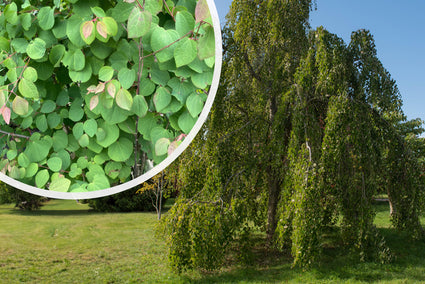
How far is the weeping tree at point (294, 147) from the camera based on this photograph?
166 inches

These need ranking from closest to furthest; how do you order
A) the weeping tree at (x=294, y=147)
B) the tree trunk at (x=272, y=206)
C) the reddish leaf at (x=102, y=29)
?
the reddish leaf at (x=102, y=29)
the weeping tree at (x=294, y=147)
the tree trunk at (x=272, y=206)

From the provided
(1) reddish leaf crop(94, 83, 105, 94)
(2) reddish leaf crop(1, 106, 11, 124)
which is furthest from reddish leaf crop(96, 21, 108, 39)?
(2) reddish leaf crop(1, 106, 11, 124)

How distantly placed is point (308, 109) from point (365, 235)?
192cm

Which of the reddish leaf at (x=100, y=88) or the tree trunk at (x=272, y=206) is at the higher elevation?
the reddish leaf at (x=100, y=88)

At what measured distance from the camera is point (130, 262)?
6.09m

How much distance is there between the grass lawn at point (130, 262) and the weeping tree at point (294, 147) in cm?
40

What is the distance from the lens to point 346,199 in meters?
4.77

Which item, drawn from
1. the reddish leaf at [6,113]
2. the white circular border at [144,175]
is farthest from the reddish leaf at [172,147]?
the reddish leaf at [6,113]

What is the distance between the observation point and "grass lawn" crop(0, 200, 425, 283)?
4906 mm

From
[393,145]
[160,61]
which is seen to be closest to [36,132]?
[160,61]

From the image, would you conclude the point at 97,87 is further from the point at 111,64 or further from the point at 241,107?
the point at 241,107

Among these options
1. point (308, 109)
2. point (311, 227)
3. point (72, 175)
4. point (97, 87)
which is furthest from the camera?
point (308, 109)

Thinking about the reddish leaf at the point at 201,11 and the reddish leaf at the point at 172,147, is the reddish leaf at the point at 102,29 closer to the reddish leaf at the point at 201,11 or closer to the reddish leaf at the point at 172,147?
the reddish leaf at the point at 201,11

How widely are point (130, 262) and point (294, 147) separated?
382 centimetres
